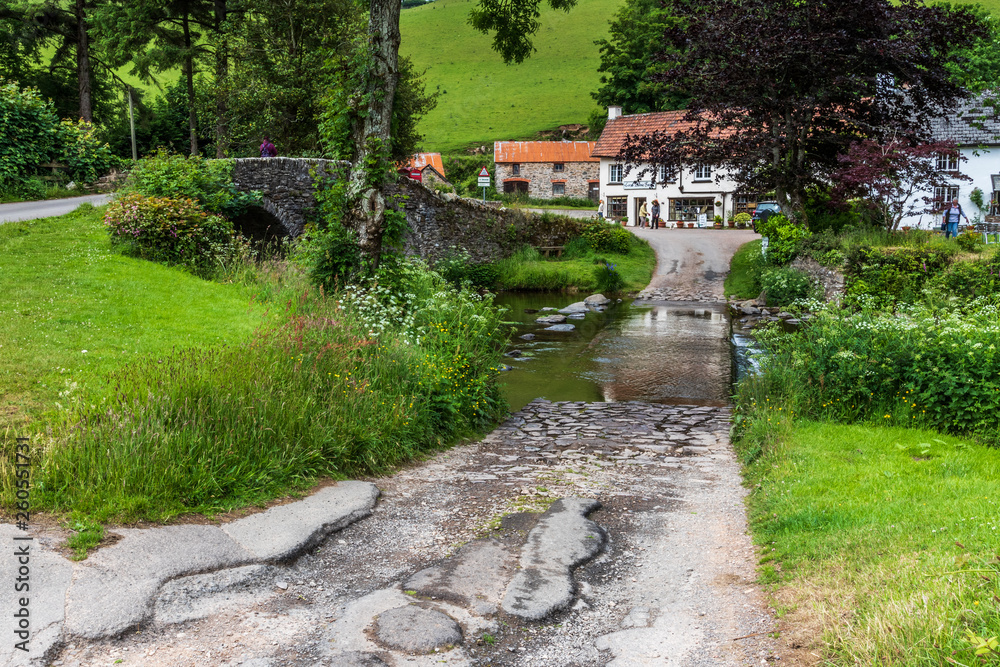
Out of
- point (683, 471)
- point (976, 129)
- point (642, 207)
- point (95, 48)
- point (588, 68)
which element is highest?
point (588, 68)

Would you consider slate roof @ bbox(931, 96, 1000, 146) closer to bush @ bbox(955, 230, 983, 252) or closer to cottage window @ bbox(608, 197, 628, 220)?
cottage window @ bbox(608, 197, 628, 220)

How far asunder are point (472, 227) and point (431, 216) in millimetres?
2009

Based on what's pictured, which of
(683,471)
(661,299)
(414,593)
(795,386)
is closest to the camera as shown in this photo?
(414,593)

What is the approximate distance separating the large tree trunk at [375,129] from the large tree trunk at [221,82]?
20.2 metres

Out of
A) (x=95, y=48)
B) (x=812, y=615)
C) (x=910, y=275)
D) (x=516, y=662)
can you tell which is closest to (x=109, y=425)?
(x=516, y=662)

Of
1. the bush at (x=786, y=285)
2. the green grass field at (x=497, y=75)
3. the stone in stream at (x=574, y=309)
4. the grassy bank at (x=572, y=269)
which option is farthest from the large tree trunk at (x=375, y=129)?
the green grass field at (x=497, y=75)

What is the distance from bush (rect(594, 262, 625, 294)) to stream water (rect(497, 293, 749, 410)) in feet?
13.3

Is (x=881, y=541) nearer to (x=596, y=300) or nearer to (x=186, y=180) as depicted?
(x=186, y=180)

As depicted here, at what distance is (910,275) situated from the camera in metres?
17.0

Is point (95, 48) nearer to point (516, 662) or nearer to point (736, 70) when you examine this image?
point (736, 70)

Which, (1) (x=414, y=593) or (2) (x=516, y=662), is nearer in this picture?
(2) (x=516, y=662)

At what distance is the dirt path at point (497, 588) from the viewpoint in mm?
4023

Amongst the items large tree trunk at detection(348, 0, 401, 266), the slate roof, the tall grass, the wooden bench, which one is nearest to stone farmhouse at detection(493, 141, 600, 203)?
the slate roof

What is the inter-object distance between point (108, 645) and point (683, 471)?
5.69 meters
